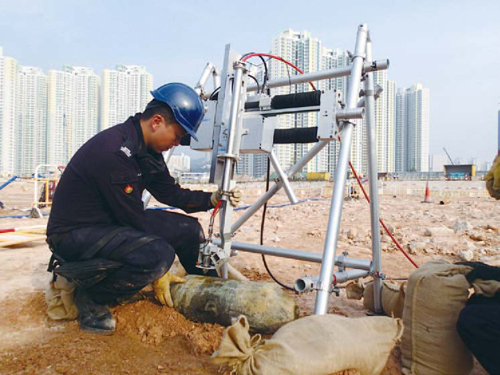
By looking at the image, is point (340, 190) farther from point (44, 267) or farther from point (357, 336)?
point (44, 267)

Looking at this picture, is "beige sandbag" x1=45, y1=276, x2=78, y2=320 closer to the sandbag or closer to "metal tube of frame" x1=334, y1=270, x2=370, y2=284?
the sandbag

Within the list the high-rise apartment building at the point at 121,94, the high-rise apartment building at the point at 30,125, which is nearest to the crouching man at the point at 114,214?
the high-rise apartment building at the point at 121,94

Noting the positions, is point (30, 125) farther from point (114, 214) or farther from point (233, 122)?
point (233, 122)

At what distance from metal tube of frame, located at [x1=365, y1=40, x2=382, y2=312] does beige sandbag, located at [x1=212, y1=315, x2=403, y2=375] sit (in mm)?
899

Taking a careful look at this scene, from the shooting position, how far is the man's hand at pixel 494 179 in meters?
1.77

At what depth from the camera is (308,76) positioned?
2.80 meters

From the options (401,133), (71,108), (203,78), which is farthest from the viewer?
(401,133)

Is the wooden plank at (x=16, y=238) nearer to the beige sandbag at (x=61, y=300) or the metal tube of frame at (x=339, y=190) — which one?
the beige sandbag at (x=61, y=300)

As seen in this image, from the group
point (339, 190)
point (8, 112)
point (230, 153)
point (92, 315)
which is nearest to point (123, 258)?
point (92, 315)

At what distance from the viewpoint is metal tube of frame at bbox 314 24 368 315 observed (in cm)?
190

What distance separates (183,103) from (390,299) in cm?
189

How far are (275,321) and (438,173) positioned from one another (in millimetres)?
47516

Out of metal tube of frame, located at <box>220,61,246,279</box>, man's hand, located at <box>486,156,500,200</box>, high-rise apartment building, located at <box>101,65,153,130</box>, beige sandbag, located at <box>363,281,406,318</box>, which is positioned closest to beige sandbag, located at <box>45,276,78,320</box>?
metal tube of frame, located at <box>220,61,246,279</box>

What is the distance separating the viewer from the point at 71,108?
50594 millimetres
